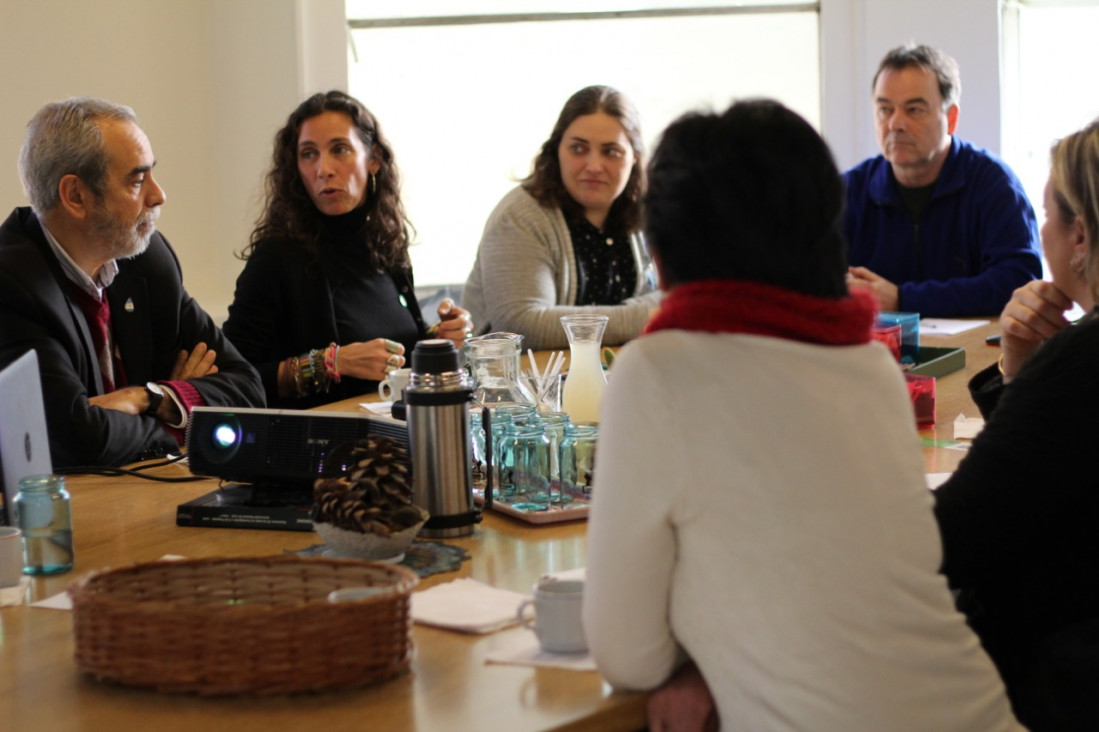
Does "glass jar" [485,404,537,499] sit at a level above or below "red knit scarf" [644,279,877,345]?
below

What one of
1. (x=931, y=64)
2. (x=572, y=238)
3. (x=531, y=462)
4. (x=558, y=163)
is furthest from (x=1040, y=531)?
(x=931, y=64)

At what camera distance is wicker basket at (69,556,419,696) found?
1238 millimetres

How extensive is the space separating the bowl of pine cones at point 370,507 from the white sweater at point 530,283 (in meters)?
1.97

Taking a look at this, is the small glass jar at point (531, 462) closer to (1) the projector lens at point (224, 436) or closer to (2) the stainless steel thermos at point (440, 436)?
(2) the stainless steel thermos at point (440, 436)

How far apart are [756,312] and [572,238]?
8.82 feet

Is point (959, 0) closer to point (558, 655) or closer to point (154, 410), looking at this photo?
point (154, 410)

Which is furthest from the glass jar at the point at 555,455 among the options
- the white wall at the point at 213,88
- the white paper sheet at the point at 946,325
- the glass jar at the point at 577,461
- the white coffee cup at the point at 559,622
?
the white wall at the point at 213,88

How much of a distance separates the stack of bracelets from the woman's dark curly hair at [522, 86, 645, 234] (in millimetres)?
880

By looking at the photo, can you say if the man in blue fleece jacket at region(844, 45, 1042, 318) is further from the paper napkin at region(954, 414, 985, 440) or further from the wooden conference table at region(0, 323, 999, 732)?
the wooden conference table at region(0, 323, 999, 732)

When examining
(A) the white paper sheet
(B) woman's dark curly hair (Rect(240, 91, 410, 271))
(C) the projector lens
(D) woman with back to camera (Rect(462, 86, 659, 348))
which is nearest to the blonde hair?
(C) the projector lens

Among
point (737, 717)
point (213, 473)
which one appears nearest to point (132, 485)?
point (213, 473)

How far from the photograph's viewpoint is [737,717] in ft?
3.97

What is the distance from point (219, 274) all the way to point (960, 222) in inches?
106

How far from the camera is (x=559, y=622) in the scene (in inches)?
52.9
